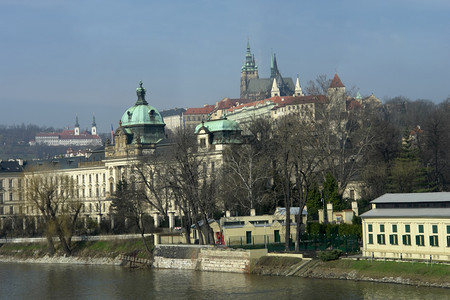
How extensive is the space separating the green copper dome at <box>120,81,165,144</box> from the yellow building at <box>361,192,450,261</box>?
72.0m

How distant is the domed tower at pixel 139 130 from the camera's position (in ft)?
477

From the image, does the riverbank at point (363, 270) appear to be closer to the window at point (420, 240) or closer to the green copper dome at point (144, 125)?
the window at point (420, 240)

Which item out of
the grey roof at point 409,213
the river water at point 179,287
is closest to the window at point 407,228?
the grey roof at point 409,213

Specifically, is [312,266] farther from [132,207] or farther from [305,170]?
[132,207]

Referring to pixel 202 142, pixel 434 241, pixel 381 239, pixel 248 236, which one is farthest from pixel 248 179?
pixel 434 241

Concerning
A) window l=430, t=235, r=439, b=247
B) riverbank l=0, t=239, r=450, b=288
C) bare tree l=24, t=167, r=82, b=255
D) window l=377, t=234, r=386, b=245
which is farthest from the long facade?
window l=430, t=235, r=439, b=247

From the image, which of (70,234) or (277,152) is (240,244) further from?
(70,234)

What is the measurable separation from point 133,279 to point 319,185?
Result: 30.9m

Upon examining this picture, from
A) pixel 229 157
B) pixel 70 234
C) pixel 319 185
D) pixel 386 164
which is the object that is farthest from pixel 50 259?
pixel 386 164

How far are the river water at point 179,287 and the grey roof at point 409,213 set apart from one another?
677 cm

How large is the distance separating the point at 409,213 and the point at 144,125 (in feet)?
257

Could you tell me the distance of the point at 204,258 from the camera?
285 feet

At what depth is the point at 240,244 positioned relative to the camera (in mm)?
90500

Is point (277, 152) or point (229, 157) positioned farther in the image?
point (229, 157)
